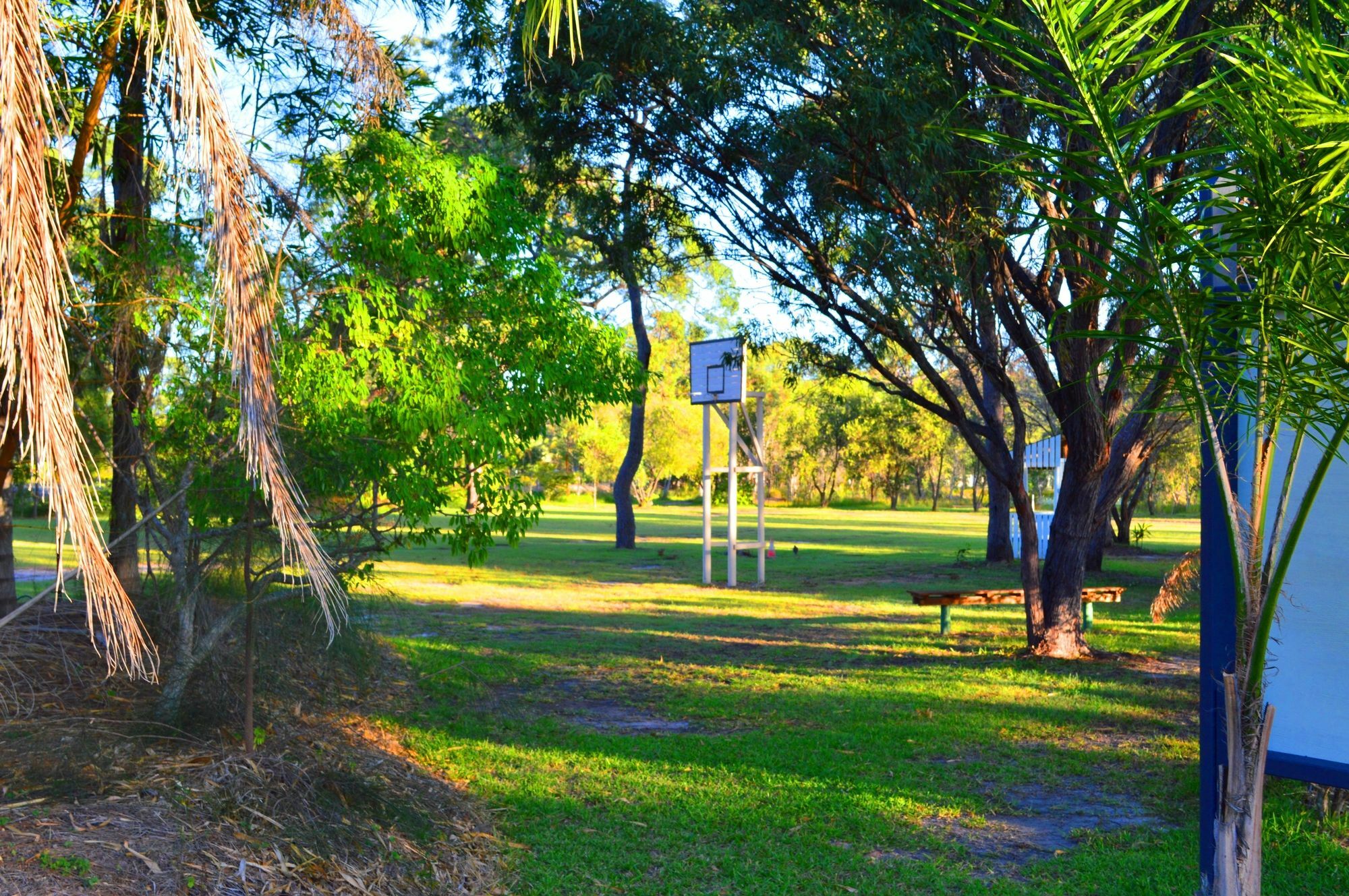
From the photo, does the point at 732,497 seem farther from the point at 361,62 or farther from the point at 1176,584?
the point at 361,62

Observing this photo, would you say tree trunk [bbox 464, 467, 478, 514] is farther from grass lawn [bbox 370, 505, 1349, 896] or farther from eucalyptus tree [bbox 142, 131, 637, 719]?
grass lawn [bbox 370, 505, 1349, 896]

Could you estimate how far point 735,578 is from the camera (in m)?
21.7

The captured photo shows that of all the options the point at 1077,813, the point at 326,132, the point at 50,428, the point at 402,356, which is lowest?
the point at 1077,813

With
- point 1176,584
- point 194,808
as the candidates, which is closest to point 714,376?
point 1176,584

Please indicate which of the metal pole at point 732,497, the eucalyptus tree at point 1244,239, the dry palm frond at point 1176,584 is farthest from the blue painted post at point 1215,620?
the metal pole at point 732,497

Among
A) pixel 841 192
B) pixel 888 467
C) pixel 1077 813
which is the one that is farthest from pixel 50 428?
pixel 888 467

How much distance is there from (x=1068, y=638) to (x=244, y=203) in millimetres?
10664

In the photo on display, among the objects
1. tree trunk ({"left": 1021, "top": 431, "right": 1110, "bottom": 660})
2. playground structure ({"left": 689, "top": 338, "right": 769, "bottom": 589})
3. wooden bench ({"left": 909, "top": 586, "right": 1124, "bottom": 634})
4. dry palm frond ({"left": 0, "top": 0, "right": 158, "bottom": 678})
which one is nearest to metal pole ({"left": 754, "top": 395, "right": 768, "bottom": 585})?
playground structure ({"left": 689, "top": 338, "right": 769, "bottom": 589})

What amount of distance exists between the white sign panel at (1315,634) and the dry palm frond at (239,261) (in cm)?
419

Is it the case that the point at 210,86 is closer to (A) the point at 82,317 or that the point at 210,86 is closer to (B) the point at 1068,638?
(A) the point at 82,317

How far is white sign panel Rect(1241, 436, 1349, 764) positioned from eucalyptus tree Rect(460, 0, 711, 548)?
6.82 metres

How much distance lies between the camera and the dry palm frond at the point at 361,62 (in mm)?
7598

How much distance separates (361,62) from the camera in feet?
Answer: 25.0

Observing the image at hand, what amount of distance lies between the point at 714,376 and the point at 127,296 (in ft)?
47.7
